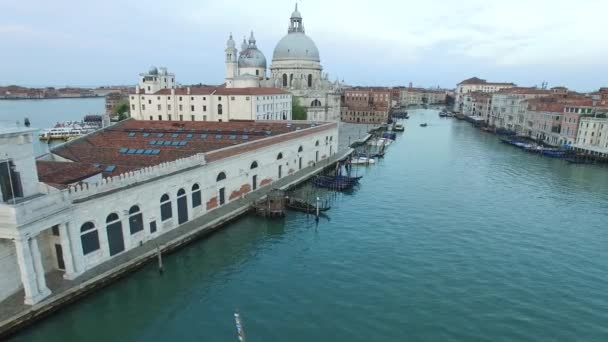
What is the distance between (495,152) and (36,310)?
5247 cm

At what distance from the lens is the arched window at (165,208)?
1911 centimetres

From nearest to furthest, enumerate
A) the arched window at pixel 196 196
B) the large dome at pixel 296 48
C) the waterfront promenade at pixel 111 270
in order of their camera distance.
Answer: the waterfront promenade at pixel 111 270 → the arched window at pixel 196 196 → the large dome at pixel 296 48

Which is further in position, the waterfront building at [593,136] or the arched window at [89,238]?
the waterfront building at [593,136]

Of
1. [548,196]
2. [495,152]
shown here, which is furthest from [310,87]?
[548,196]

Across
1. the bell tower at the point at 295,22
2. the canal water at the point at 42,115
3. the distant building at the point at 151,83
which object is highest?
the bell tower at the point at 295,22

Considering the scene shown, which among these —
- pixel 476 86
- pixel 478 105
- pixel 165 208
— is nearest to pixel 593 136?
pixel 165 208

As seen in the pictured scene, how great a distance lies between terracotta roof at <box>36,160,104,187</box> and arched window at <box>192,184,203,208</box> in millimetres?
4616

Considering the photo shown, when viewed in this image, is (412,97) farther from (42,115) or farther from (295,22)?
(42,115)

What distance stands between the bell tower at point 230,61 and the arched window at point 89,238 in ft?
176

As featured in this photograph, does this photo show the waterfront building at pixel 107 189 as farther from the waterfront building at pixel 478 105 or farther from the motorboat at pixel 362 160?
the waterfront building at pixel 478 105

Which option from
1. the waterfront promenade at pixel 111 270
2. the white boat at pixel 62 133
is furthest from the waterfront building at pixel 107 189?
the white boat at pixel 62 133

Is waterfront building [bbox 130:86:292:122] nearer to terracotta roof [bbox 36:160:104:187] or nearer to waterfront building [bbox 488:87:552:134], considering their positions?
terracotta roof [bbox 36:160:104:187]

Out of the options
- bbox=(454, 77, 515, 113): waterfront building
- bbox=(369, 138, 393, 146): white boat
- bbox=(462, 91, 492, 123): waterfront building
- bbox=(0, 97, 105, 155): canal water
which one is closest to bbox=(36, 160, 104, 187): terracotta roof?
bbox=(0, 97, 105, 155): canal water

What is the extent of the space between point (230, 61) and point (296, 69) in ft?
40.9
